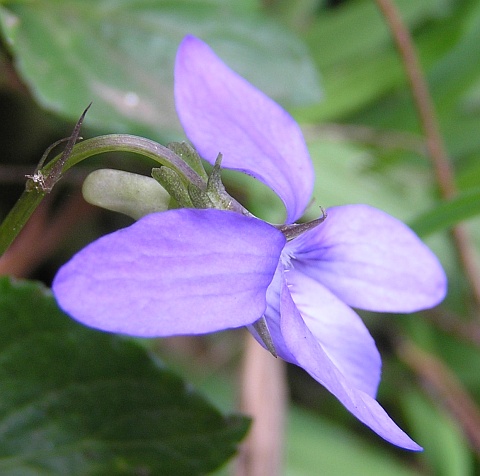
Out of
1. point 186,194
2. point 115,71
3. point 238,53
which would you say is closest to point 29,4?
→ point 115,71

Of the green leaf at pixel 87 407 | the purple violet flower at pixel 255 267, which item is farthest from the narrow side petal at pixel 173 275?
the green leaf at pixel 87 407

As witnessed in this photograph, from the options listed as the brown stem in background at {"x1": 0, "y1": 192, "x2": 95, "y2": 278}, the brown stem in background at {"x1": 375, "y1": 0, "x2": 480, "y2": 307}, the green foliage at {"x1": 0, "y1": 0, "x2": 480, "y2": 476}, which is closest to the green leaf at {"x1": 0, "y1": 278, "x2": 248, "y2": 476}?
the green foliage at {"x1": 0, "y1": 0, "x2": 480, "y2": 476}

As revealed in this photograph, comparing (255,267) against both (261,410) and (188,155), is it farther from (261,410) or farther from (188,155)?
(261,410)

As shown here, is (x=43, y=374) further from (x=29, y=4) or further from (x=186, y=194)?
(x=29, y=4)

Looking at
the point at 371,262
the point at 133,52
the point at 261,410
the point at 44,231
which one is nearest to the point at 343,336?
the point at 371,262

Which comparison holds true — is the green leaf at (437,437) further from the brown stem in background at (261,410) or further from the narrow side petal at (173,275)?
the narrow side petal at (173,275)

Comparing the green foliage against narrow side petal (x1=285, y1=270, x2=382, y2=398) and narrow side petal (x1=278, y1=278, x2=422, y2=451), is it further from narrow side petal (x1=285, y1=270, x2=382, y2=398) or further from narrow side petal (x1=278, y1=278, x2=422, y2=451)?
narrow side petal (x1=278, y1=278, x2=422, y2=451)
